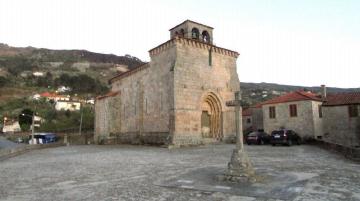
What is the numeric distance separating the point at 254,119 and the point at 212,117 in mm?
13626

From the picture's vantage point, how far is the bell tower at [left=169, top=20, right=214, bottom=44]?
81.8 ft

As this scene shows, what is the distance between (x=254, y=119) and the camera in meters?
37.4

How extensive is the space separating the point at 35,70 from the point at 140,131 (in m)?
122

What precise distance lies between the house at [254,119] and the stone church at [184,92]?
1121cm

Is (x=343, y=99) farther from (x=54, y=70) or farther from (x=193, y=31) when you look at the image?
(x=54, y=70)

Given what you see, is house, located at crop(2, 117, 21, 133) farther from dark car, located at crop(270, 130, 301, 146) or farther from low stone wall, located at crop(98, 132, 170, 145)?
dark car, located at crop(270, 130, 301, 146)

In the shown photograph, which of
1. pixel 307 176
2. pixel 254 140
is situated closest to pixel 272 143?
pixel 254 140

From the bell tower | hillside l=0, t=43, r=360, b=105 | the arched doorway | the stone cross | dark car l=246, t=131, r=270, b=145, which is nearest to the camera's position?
the stone cross

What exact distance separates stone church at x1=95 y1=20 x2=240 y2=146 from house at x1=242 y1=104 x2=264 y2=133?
36.8 ft

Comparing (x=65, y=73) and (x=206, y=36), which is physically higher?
(x=65, y=73)

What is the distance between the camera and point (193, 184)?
7.16 meters

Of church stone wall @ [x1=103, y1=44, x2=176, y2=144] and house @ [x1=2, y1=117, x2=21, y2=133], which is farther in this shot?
house @ [x1=2, y1=117, x2=21, y2=133]

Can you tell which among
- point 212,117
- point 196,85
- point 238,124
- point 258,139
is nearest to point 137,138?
point 212,117

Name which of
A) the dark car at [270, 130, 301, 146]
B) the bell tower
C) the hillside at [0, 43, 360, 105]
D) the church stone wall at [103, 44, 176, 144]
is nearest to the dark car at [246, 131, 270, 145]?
the dark car at [270, 130, 301, 146]
